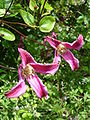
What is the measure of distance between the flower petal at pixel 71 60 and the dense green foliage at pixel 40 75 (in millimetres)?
154

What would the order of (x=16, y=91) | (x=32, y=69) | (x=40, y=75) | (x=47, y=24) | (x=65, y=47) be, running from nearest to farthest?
(x=16, y=91) < (x=32, y=69) < (x=65, y=47) < (x=47, y=24) < (x=40, y=75)

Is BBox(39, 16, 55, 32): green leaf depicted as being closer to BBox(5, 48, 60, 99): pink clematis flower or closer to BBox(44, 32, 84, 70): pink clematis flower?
BBox(44, 32, 84, 70): pink clematis flower

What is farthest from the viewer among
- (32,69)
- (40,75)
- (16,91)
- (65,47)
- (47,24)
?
(40,75)

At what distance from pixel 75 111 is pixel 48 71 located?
0.70 meters

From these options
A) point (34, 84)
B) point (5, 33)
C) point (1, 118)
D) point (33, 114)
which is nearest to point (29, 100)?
point (33, 114)

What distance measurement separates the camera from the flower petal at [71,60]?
1170mm

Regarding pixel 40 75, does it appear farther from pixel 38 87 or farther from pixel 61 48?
pixel 38 87

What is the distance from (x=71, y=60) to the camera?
1.19 m

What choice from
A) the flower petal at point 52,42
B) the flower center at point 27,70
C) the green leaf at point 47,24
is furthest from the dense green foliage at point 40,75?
the flower center at point 27,70

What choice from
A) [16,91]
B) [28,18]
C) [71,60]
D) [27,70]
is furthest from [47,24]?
[16,91]

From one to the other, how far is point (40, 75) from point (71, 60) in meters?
0.51

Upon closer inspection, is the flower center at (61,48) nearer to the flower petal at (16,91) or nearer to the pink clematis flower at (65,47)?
the pink clematis flower at (65,47)

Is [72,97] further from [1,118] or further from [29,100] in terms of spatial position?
[1,118]

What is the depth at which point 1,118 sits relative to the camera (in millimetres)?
1389
